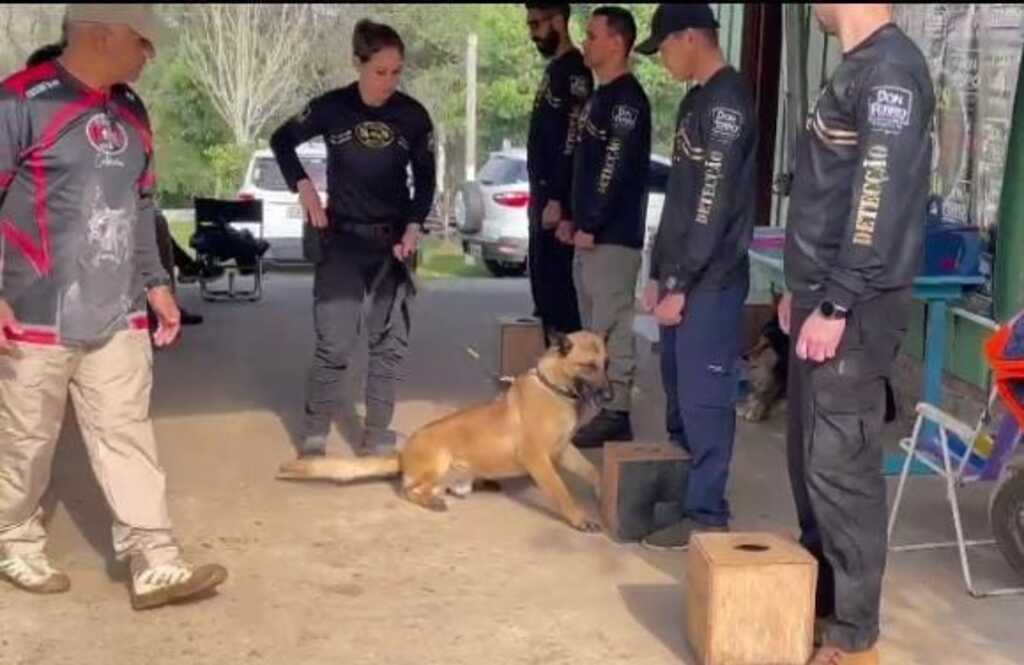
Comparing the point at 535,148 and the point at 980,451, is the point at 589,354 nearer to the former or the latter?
the point at 980,451

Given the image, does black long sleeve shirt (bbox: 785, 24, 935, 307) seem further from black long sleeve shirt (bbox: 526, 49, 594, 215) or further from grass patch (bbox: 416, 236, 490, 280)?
grass patch (bbox: 416, 236, 490, 280)

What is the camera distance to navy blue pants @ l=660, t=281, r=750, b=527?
195 inches

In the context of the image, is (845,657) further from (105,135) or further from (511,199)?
(511,199)

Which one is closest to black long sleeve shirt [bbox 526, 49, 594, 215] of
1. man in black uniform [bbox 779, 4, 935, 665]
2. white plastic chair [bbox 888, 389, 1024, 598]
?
white plastic chair [bbox 888, 389, 1024, 598]

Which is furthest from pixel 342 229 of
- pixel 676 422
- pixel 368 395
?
pixel 676 422

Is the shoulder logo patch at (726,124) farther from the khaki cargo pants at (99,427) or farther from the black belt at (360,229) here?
the khaki cargo pants at (99,427)

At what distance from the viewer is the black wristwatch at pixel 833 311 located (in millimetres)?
3668

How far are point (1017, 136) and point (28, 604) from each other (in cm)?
409

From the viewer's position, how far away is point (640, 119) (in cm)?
601

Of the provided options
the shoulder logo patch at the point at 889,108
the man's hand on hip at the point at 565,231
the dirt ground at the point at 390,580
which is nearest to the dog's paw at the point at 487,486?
the dirt ground at the point at 390,580

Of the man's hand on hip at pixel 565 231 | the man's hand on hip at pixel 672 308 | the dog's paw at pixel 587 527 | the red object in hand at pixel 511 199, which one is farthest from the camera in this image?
the red object in hand at pixel 511 199

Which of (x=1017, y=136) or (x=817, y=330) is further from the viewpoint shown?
(x=1017, y=136)

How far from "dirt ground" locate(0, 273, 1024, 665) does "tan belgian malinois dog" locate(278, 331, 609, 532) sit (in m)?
0.12

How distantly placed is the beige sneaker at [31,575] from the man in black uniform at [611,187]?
2.32m
